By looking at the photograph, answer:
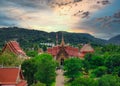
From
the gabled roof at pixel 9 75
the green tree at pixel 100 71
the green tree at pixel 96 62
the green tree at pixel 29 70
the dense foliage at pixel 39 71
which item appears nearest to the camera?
the gabled roof at pixel 9 75

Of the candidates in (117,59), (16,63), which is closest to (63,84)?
(16,63)

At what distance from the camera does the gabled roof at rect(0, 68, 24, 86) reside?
2052 inches

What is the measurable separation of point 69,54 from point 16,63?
2552 inches

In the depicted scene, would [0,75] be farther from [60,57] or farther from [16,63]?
[60,57]

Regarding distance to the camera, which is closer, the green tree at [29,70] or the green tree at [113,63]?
the green tree at [29,70]

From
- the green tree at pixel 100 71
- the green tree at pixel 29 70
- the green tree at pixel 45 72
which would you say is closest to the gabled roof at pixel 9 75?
the green tree at pixel 29 70

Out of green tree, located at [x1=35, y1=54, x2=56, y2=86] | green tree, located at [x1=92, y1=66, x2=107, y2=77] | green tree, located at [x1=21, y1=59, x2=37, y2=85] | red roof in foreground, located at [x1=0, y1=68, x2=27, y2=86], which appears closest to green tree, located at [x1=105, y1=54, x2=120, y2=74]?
green tree, located at [x1=92, y1=66, x2=107, y2=77]

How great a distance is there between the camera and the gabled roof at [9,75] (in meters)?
52.1

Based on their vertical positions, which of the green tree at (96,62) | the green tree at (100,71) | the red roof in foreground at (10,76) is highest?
the red roof in foreground at (10,76)

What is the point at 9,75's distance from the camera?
5262cm

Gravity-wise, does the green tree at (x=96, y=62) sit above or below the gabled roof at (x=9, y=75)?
below

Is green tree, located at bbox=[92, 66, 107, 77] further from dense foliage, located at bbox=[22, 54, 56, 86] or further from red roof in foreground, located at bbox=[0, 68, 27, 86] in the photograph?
red roof in foreground, located at bbox=[0, 68, 27, 86]

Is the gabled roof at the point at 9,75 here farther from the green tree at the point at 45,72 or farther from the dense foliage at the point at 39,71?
the green tree at the point at 45,72

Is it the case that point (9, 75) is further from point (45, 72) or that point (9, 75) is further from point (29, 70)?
point (45, 72)
